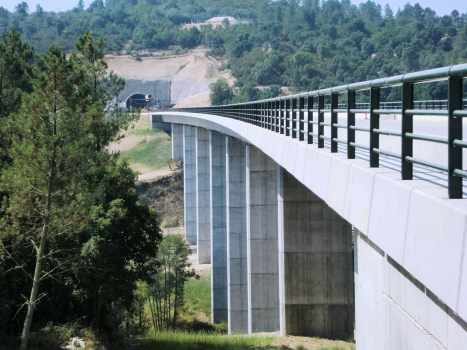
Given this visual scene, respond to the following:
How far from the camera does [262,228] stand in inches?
887

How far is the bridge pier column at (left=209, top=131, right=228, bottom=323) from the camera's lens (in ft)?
110

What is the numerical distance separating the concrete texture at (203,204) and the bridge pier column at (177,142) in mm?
26332

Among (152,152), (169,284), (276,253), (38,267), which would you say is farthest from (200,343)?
(152,152)

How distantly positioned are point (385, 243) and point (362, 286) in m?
1.59

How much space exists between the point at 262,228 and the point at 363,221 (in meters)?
16.8

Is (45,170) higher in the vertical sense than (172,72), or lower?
lower

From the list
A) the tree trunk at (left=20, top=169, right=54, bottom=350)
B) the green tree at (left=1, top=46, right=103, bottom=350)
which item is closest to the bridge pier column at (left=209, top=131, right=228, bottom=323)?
the green tree at (left=1, top=46, right=103, bottom=350)

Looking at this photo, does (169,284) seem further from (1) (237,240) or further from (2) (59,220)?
(2) (59,220)

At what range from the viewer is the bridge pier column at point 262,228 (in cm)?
2242

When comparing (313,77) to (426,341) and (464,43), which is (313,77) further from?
(426,341)

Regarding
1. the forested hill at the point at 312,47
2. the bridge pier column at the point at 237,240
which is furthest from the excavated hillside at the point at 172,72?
the bridge pier column at the point at 237,240

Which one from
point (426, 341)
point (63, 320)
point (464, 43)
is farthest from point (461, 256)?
point (464, 43)

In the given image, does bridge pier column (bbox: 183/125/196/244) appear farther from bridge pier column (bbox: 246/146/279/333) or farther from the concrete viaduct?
bridge pier column (bbox: 246/146/279/333)

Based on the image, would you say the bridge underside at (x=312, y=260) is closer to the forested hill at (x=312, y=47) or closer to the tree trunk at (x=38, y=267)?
the tree trunk at (x=38, y=267)
